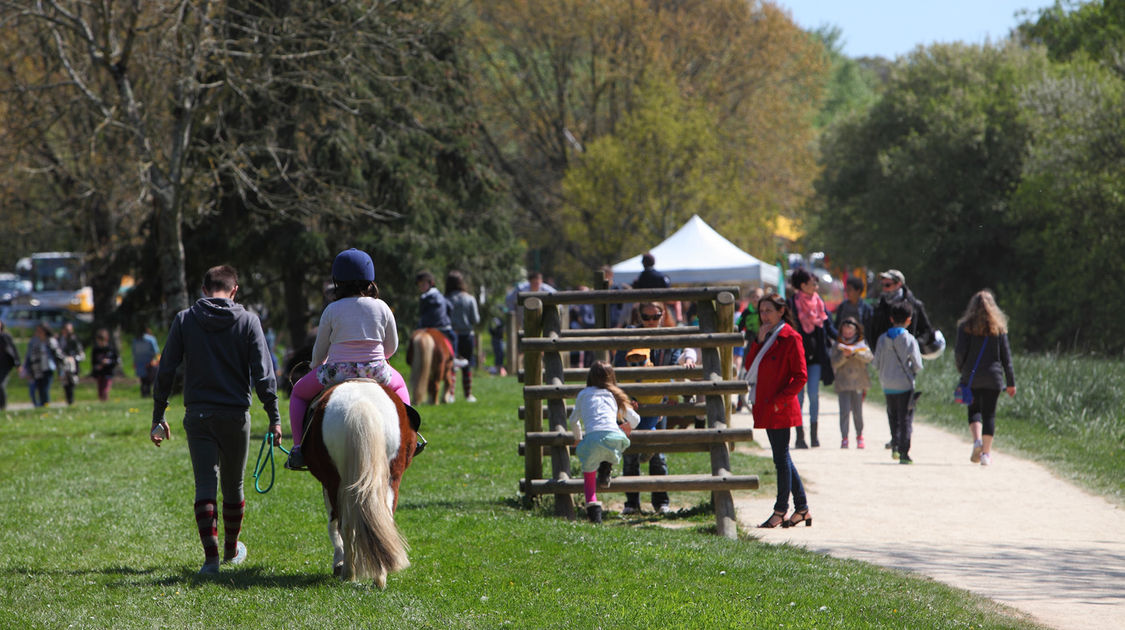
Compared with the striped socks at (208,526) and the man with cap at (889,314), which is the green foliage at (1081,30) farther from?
the striped socks at (208,526)

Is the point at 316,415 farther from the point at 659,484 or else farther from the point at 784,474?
the point at 784,474

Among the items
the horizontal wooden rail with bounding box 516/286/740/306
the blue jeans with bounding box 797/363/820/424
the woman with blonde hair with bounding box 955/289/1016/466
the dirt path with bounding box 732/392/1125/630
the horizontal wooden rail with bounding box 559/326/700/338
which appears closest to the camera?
the dirt path with bounding box 732/392/1125/630

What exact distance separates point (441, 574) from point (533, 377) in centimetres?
284

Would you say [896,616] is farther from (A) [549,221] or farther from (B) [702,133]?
(A) [549,221]

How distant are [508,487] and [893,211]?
3595 cm

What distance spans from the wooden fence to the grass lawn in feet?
1.11

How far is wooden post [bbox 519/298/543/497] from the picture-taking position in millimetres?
9828

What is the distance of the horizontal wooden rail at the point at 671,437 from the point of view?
9352 mm

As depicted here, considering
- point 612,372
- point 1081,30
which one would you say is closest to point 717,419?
point 612,372

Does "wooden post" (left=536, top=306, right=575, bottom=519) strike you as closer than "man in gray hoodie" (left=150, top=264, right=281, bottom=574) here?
No

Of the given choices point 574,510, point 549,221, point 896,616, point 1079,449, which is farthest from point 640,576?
point 549,221

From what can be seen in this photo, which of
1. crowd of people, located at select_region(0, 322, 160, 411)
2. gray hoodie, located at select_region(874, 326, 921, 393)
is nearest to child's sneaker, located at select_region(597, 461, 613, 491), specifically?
gray hoodie, located at select_region(874, 326, 921, 393)

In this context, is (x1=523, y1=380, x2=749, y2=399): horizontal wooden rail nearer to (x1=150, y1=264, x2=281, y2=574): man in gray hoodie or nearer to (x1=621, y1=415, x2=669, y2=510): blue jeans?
(x1=621, y1=415, x2=669, y2=510): blue jeans

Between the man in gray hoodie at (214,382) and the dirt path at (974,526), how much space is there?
3.93 metres
